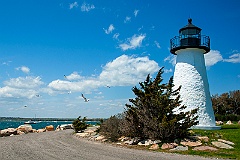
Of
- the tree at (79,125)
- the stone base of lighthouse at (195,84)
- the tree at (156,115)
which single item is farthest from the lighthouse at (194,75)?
the tree at (79,125)

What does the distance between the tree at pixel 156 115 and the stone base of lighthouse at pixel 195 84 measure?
587 centimetres

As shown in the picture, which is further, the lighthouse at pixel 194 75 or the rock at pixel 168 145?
the lighthouse at pixel 194 75

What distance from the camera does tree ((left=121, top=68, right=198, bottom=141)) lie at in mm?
15492

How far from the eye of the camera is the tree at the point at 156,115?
15.5 m

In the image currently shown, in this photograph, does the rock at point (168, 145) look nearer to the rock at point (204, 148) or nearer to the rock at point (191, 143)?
the rock at point (191, 143)

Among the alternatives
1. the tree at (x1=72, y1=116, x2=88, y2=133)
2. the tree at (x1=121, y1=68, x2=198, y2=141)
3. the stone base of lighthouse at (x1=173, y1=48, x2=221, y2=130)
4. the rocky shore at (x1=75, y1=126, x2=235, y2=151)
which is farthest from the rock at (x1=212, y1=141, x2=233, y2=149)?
the tree at (x1=72, y1=116, x2=88, y2=133)

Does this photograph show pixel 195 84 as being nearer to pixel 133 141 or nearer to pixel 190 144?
pixel 133 141

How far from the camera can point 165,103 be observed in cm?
1596

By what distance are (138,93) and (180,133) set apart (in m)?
3.53

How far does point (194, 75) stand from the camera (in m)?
22.5

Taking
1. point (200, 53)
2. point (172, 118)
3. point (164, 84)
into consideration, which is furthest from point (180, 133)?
point (200, 53)

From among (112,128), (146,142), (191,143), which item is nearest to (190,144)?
(191,143)

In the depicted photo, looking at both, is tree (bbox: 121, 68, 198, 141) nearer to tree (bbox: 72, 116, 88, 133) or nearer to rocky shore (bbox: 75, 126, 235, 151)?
rocky shore (bbox: 75, 126, 235, 151)

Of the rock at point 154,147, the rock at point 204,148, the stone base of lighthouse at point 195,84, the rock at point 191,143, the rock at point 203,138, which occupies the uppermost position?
the stone base of lighthouse at point 195,84
